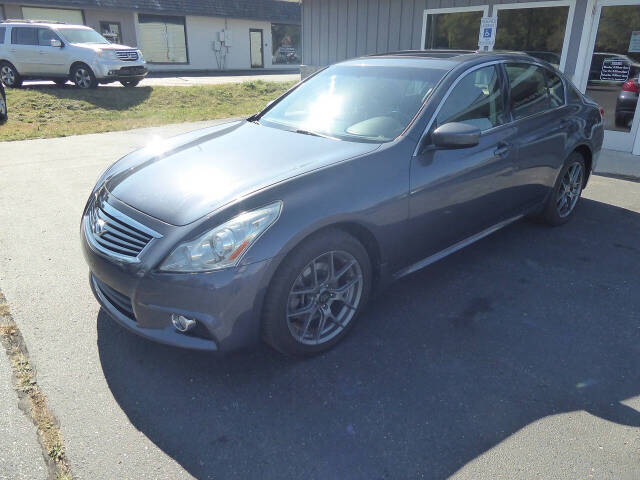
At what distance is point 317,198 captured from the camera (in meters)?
2.67

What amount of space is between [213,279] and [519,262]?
2.82 m

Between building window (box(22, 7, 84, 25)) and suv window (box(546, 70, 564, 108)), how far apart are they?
24.5 meters

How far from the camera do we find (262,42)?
31.0 meters

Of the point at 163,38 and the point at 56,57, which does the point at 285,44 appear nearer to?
the point at 163,38

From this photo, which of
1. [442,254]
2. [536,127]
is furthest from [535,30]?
[442,254]

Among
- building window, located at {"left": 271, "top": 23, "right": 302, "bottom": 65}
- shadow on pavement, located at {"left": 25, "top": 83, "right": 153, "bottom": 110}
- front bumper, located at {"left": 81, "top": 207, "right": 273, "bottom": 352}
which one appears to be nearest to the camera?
front bumper, located at {"left": 81, "top": 207, "right": 273, "bottom": 352}

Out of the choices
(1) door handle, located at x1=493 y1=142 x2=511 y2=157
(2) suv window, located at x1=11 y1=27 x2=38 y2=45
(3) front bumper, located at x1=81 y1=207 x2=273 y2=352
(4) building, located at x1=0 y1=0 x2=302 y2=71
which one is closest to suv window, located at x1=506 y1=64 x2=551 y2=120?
(1) door handle, located at x1=493 y1=142 x2=511 y2=157

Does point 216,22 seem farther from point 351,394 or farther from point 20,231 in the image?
point 351,394

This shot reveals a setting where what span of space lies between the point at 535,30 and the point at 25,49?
548 inches

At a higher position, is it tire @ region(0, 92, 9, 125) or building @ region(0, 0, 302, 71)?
building @ region(0, 0, 302, 71)

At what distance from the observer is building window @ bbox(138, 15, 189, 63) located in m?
26.1

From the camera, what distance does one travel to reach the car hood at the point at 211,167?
2633mm

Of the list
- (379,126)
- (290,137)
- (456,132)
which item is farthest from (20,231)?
(456,132)

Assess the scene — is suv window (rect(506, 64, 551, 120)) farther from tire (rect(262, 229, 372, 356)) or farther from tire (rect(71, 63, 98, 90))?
tire (rect(71, 63, 98, 90))
